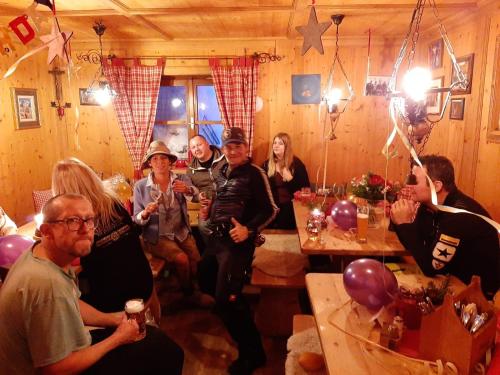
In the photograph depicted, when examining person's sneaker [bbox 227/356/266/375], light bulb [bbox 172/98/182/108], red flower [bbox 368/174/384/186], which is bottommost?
person's sneaker [bbox 227/356/266/375]

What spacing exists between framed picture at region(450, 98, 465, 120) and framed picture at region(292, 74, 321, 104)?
1586 mm

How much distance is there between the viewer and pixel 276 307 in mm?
2855

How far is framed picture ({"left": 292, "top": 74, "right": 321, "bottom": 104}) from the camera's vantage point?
15.5 feet

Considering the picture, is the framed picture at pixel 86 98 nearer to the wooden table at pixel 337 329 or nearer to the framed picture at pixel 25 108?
the framed picture at pixel 25 108

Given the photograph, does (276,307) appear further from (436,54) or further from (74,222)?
(436,54)

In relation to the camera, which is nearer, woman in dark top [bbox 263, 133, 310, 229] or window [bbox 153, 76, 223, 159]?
woman in dark top [bbox 263, 133, 310, 229]

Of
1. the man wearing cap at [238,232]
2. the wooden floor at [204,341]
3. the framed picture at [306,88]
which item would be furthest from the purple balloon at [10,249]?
the framed picture at [306,88]

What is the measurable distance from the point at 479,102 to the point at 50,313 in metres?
3.32

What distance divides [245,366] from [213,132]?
3248 mm

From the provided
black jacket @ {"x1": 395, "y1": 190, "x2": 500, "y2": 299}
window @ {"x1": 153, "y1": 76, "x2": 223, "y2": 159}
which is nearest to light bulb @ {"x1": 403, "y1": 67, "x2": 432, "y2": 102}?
black jacket @ {"x1": 395, "y1": 190, "x2": 500, "y2": 299}

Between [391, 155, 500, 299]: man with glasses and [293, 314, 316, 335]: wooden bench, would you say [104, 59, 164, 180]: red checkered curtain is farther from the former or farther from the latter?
[391, 155, 500, 299]: man with glasses

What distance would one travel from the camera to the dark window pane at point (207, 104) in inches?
196

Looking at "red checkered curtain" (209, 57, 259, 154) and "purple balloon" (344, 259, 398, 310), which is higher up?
"red checkered curtain" (209, 57, 259, 154)

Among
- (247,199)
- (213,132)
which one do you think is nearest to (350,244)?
(247,199)
